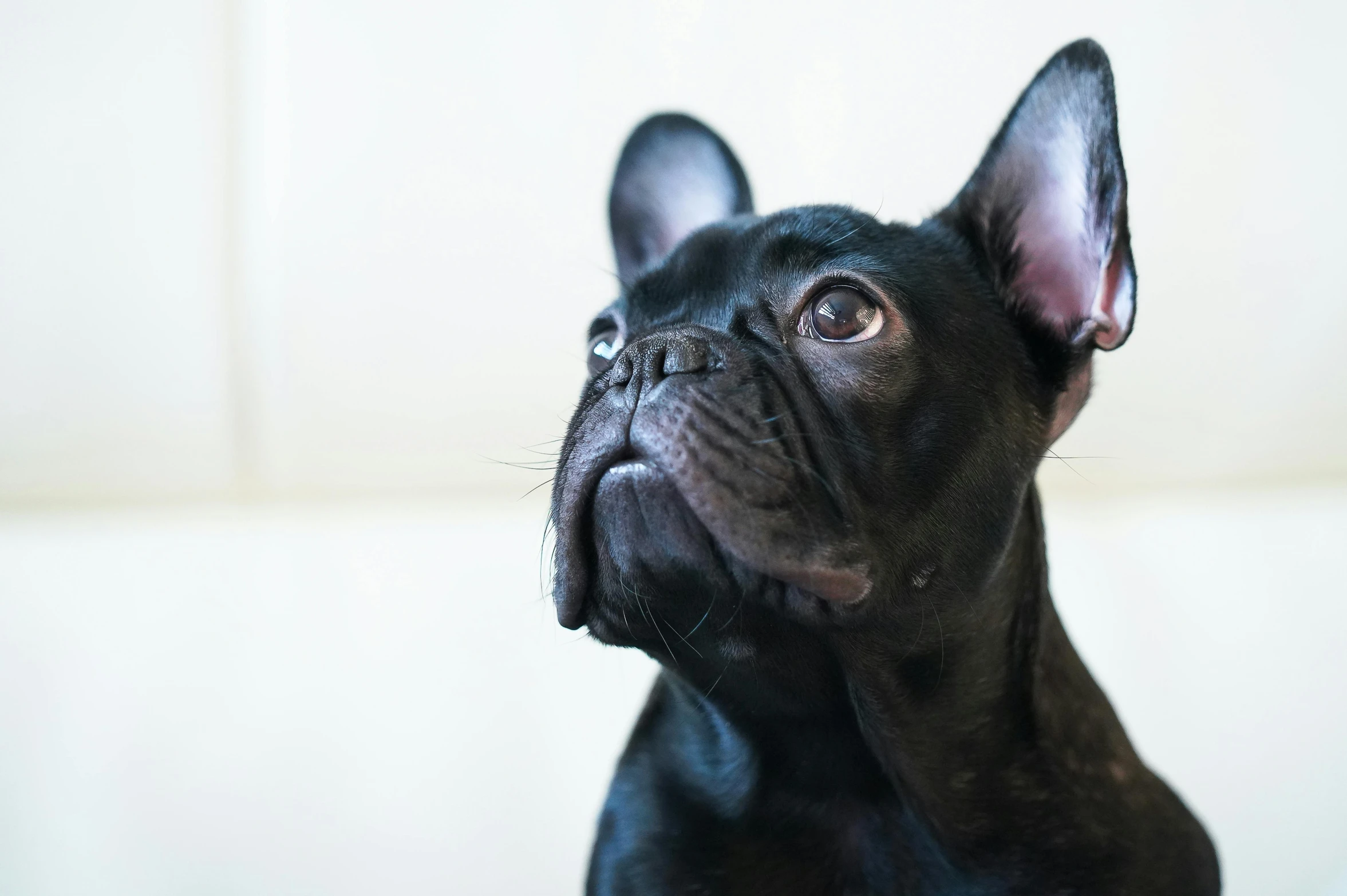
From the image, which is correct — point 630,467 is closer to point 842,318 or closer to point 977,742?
point 842,318

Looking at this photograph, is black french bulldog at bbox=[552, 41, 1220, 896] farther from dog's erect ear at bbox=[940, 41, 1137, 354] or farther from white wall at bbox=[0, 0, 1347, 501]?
white wall at bbox=[0, 0, 1347, 501]

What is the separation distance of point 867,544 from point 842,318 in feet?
0.73

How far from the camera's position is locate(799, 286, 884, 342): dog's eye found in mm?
962

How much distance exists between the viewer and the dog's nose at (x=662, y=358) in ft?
2.85

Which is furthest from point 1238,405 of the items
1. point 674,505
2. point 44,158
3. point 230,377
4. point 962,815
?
point 44,158

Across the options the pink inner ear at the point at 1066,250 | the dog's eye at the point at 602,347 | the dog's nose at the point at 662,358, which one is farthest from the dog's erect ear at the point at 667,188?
the dog's nose at the point at 662,358

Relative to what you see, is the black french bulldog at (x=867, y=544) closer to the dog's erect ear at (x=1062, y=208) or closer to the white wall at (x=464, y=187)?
the dog's erect ear at (x=1062, y=208)

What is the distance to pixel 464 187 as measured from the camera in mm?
2090

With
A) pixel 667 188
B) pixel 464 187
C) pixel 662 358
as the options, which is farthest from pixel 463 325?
pixel 662 358

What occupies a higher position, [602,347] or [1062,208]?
[1062,208]

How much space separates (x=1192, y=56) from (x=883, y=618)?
1.71m

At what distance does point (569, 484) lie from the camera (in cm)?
89

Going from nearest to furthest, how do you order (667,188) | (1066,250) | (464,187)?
(1066,250), (667,188), (464,187)

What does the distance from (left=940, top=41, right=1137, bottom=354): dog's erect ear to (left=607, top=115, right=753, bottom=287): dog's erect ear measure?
1.49ft
